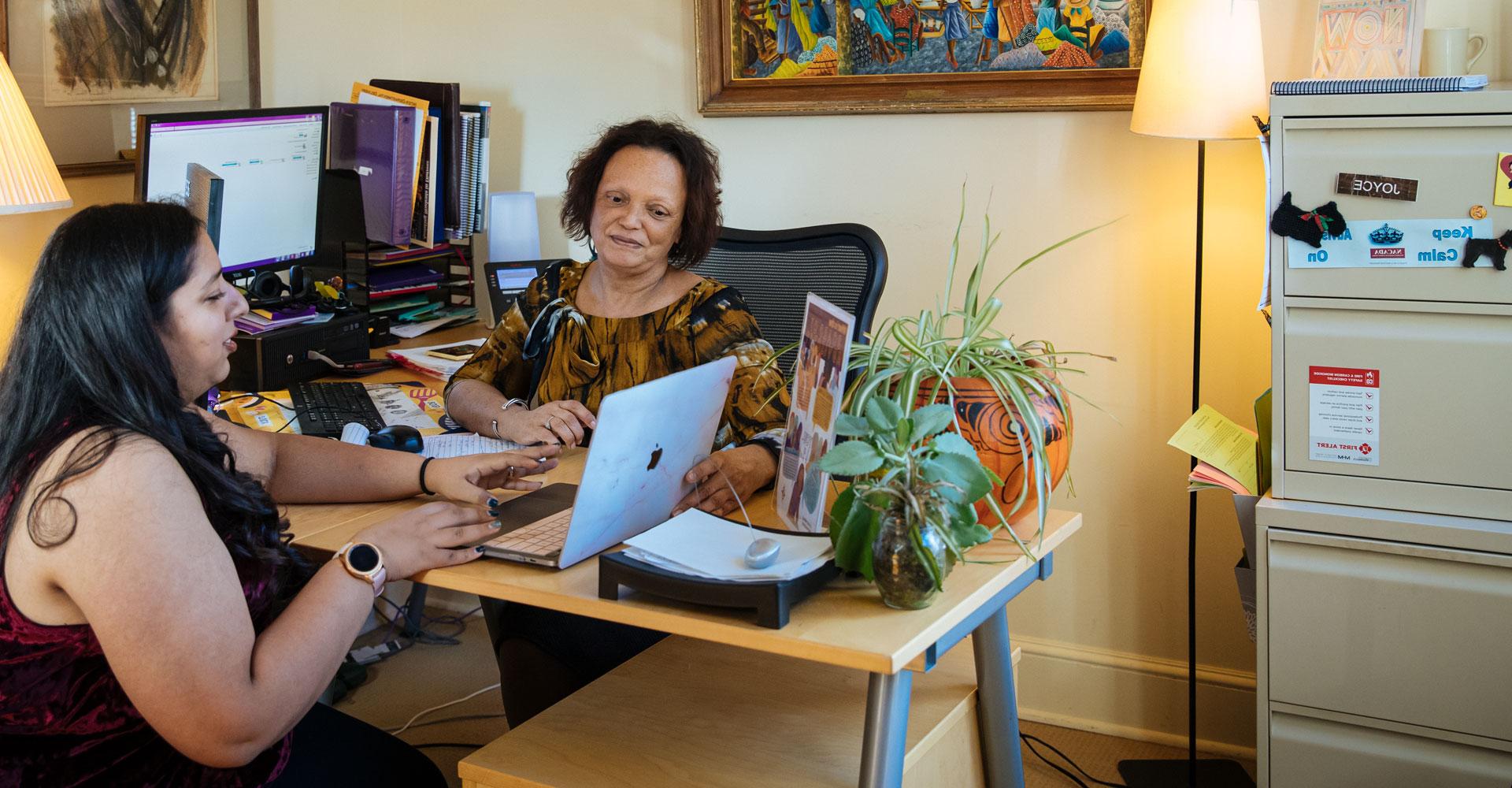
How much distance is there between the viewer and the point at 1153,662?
2730mm

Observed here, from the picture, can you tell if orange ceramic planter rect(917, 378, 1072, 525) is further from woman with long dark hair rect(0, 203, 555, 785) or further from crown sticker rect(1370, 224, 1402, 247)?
crown sticker rect(1370, 224, 1402, 247)

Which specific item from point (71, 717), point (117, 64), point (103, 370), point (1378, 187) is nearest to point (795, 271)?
point (1378, 187)

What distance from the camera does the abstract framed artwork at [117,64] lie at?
291 cm

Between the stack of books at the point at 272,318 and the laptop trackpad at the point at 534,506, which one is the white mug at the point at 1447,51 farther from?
the stack of books at the point at 272,318

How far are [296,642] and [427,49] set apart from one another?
93.5 inches

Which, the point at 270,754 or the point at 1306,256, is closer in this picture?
the point at 270,754

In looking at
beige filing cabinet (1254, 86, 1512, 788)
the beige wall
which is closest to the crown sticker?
beige filing cabinet (1254, 86, 1512, 788)

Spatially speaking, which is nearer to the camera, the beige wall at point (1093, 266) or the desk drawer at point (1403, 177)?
the desk drawer at point (1403, 177)

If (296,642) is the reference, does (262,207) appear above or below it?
above

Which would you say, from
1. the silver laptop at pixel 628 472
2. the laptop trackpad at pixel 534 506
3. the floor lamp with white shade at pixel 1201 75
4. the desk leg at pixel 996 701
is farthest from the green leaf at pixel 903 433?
the floor lamp with white shade at pixel 1201 75

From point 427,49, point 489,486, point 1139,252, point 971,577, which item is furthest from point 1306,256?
point 427,49

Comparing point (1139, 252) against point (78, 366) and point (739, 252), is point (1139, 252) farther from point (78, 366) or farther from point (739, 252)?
point (78, 366)

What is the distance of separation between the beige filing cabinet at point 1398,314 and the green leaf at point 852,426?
1.04 meters

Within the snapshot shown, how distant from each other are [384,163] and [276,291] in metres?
0.46
